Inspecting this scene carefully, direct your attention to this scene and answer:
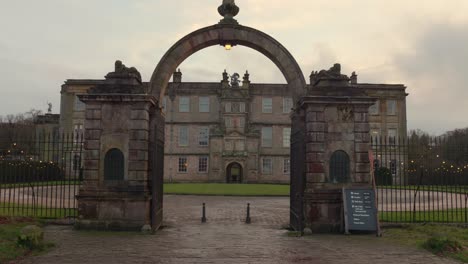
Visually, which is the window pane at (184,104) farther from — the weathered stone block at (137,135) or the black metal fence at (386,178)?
the weathered stone block at (137,135)

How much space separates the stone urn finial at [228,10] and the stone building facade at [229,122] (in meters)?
32.4

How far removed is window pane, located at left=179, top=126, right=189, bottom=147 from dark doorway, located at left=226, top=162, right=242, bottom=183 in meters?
5.38

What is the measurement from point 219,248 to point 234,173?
39.9 meters

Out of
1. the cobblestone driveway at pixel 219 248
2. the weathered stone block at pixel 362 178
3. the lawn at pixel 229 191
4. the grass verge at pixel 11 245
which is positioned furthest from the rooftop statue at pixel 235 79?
the grass verge at pixel 11 245

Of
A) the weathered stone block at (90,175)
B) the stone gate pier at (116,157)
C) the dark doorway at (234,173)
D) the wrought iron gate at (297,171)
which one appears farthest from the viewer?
the dark doorway at (234,173)

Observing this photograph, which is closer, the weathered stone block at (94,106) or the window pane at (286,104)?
the weathered stone block at (94,106)

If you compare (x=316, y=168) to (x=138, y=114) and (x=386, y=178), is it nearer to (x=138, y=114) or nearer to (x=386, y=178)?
(x=138, y=114)

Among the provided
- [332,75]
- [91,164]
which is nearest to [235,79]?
[332,75]

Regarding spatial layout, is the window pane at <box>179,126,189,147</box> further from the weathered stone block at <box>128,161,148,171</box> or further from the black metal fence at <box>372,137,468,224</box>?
the weathered stone block at <box>128,161,148,171</box>

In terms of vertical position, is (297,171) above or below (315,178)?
above

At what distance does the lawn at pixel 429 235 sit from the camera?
29.1ft

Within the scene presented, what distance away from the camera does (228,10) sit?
12.6 meters

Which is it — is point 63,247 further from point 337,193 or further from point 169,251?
point 337,193

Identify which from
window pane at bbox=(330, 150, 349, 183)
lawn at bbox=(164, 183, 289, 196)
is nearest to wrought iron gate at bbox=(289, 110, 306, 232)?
window pane at bbox=(330, 150, 349, 183)
